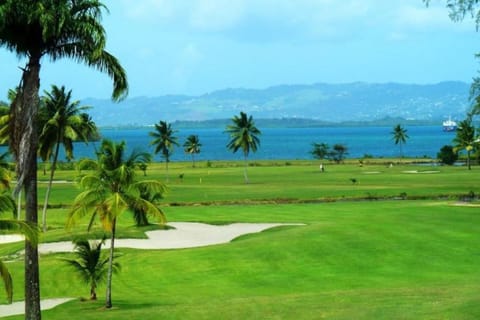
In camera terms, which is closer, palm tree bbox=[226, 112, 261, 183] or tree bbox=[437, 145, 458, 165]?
palm tree bbox=[226, 112, 261, 183]

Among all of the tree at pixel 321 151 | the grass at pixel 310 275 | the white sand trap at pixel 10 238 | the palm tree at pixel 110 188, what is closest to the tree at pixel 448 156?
the tree at pixel 321 151

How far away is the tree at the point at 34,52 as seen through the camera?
19953 mm

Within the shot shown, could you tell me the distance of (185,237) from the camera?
47906mm

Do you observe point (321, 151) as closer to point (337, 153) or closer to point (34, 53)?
point (337, 153)

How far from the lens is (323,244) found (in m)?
A: 36.3

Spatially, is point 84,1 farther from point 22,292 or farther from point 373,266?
point 373,266

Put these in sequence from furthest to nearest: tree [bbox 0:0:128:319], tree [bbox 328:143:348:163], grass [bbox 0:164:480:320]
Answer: tree [bbox 328:143:348:163] < grass [bbox 0:164:480:320] < tree [bbox 0:0:128:319]

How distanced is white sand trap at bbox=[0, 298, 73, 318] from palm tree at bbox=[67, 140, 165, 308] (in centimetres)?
244

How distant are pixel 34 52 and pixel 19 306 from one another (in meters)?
11.3

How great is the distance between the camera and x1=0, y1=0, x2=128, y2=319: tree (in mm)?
19953

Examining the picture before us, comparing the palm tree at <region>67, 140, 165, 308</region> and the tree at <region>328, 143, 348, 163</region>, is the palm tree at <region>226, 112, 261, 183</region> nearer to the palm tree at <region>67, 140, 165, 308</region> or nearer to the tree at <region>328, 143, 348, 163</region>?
the tree at <region>328, 143, 348, 163</region>

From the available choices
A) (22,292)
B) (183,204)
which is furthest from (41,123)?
(183,204)

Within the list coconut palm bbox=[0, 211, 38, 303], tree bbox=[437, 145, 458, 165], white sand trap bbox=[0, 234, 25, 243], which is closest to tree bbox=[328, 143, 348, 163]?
tree bbox=[437, 145, 458, 165]

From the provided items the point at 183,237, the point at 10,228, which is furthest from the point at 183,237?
the point at 10,228
